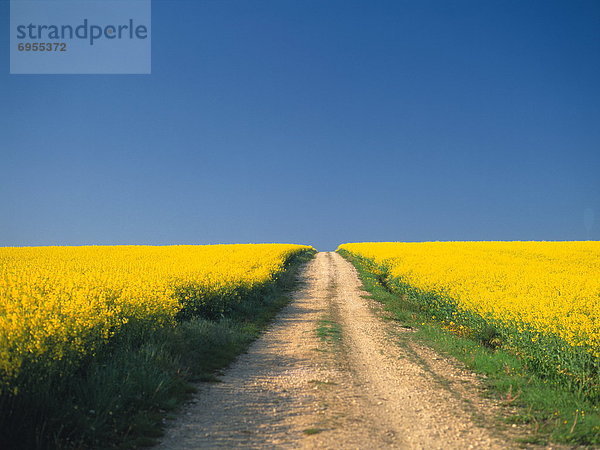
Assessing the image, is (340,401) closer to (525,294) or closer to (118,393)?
→ (118,393)

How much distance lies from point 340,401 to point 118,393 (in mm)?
3798

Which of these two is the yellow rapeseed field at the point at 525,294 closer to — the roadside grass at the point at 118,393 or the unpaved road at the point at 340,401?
the unpaved road at the point at 340,401

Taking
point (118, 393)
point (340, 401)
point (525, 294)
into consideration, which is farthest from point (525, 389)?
point (118, 393)

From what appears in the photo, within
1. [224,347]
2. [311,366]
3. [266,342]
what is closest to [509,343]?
[311,366]

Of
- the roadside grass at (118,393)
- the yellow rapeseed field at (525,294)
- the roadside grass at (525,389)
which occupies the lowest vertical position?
the roadside grass at (525,389)

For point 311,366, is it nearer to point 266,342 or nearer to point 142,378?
point 266,342

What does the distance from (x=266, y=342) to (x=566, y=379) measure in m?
7.33

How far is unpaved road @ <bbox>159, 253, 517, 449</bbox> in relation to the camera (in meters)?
5.73

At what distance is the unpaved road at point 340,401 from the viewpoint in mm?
5727

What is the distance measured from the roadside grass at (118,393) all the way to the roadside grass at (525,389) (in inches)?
231

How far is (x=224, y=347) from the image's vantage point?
10.0 metres

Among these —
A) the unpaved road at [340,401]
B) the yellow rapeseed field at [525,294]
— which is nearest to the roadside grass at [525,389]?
the unpaved road at [340,401]

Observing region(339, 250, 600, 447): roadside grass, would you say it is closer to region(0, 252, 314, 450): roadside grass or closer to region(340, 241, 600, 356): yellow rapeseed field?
region(340, 241, 600, 356): yellow rapeseed field

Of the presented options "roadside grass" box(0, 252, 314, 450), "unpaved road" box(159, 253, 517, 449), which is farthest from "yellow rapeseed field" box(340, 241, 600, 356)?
"roadside grass" box(0, 252, 314, 450)
